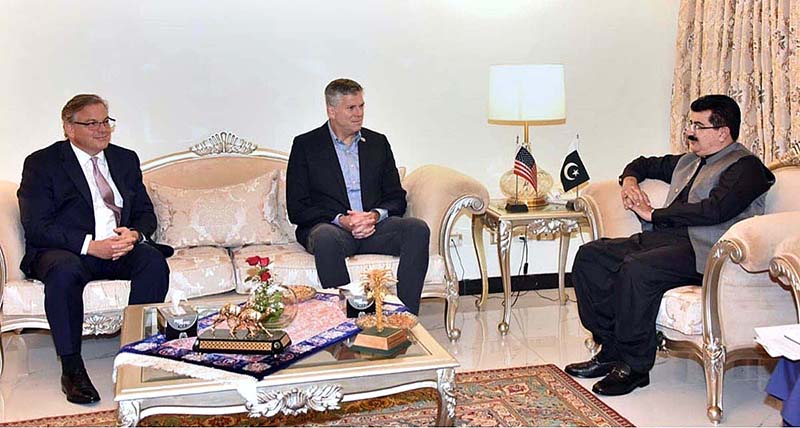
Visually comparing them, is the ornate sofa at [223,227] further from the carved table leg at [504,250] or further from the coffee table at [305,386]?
the coffee table at [305,386]

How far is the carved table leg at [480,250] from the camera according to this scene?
443 centimetres

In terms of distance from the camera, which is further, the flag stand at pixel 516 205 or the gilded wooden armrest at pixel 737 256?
the flag stand at pixel 516 205

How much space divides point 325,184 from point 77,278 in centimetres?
122

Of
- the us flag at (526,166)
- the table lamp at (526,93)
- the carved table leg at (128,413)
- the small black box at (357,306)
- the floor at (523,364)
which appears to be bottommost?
the floor at (523,364)

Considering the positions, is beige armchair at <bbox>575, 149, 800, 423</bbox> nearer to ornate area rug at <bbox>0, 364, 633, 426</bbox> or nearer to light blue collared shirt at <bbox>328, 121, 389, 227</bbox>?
ornate area rug at <bbox>0, 364, 633, 426</bbox>

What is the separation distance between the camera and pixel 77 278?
333cm

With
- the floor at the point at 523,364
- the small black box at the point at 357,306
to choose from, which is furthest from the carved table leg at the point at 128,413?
the floor at the point at 523,364

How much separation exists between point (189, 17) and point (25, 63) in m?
0.85

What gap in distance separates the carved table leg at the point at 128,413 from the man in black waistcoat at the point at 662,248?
180 centimetres

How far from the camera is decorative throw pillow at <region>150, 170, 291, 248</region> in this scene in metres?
4.03

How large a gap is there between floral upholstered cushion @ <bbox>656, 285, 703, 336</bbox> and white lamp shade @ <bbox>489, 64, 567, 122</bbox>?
1286 mm

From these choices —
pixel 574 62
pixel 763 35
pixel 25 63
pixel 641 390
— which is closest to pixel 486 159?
pixel 574 62

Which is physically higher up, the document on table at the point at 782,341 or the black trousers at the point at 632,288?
the document on table at the point at 782,341

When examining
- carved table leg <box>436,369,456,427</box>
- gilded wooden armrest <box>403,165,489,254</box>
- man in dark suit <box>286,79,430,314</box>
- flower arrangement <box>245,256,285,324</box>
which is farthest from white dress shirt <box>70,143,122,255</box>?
carved table leg <box>436,369,456,427</box>
